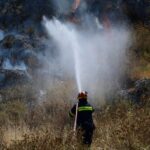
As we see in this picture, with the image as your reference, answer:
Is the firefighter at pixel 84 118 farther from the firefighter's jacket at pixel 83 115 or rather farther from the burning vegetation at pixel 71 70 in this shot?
the burning vegetation at pixel 71 70

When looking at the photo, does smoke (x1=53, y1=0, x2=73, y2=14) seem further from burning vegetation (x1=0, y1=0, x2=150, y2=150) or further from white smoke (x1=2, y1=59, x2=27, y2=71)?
white smoke (x1=2, y1=59, x2=27, y2=71)

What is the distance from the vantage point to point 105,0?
27469mm

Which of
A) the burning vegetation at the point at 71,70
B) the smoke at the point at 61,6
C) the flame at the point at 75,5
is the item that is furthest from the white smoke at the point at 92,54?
the flame at the point at 75,5

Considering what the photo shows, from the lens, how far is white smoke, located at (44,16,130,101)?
2025 centimetres

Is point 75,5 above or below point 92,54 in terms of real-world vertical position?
above

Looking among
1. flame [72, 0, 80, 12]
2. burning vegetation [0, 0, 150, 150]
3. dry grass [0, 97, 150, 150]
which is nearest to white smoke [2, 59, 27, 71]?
burning vegetation [0, 0, 150, 150]

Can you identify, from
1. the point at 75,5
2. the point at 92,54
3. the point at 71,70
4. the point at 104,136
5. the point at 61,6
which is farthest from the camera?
the point at 61,6

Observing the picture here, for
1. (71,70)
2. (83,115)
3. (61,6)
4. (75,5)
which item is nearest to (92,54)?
(71,70)

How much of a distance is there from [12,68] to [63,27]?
17.8ft

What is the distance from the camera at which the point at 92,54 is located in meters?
24.1

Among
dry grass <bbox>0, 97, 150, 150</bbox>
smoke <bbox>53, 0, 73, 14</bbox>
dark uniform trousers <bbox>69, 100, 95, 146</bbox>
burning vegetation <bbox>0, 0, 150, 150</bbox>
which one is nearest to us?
dry grass <bbox>0, 97, 150, 150</bbox>

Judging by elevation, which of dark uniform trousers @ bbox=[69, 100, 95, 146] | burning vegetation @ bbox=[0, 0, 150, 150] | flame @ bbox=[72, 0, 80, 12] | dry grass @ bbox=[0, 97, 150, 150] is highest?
flame @ bbox=[72, 0, 80, 12]

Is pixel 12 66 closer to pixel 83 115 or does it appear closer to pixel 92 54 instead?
pixel 92 54

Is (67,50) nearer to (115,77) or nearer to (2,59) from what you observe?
(2,59)
